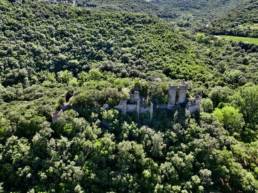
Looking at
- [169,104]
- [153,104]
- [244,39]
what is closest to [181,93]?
[169,104]

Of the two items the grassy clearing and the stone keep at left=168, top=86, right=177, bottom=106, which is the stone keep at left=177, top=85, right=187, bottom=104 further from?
the grassy clearing

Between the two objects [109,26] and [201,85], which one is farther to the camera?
[109,26]

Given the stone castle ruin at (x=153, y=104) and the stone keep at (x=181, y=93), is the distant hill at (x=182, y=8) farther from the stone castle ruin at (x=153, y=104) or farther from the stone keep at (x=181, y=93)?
the stone castle ruin at (x=153, y=104)

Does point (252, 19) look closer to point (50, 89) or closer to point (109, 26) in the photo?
point (109, 26)

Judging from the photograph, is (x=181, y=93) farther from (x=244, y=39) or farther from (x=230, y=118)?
(x=244, y=39)

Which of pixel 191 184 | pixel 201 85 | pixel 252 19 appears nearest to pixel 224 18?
pixel 252 19

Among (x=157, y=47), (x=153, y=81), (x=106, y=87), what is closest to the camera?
(x=106, y=87)

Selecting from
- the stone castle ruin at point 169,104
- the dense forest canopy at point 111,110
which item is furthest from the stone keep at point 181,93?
the dense forest canopy at point 111,110
